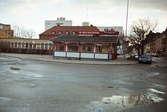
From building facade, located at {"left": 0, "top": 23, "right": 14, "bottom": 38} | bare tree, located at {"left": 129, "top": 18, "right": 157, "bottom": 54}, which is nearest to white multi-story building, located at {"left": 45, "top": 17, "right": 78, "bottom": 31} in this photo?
building facade, located at {"left": 0, "top": 23, "right": 14, "bottom": 38}

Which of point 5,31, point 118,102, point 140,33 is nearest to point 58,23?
point 5,31

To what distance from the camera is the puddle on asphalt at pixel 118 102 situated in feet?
18.1

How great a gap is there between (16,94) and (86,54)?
24.0 m

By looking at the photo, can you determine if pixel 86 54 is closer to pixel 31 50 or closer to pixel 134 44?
pixel 134 44

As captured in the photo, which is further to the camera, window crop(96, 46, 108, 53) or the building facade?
the building facade

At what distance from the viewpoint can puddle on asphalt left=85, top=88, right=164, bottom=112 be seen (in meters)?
5.52

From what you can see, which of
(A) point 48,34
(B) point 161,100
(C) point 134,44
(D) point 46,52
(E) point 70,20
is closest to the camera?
(B) point 161,100

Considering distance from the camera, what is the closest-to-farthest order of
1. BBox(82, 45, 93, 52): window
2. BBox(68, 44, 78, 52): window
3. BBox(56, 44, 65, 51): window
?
BBox(82, 45, 93, 52): window → BBox(68, 44, 78, 52): window → BBox(56, 44, 65, 51): window

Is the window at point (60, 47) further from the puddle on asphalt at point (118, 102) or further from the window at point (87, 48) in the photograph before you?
the puddle on asphalt at point (118, 102)

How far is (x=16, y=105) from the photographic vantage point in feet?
17.9

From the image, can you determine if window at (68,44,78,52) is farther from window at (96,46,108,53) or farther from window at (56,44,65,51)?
window at (96,46,108,53)

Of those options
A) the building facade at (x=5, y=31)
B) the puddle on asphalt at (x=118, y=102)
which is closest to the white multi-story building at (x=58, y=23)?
the building facade at (x=5, y=31)

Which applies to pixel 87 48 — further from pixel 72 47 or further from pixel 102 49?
pixel 72 47

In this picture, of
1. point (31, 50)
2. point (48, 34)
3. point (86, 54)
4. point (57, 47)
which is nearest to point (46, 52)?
point (31, 50)
